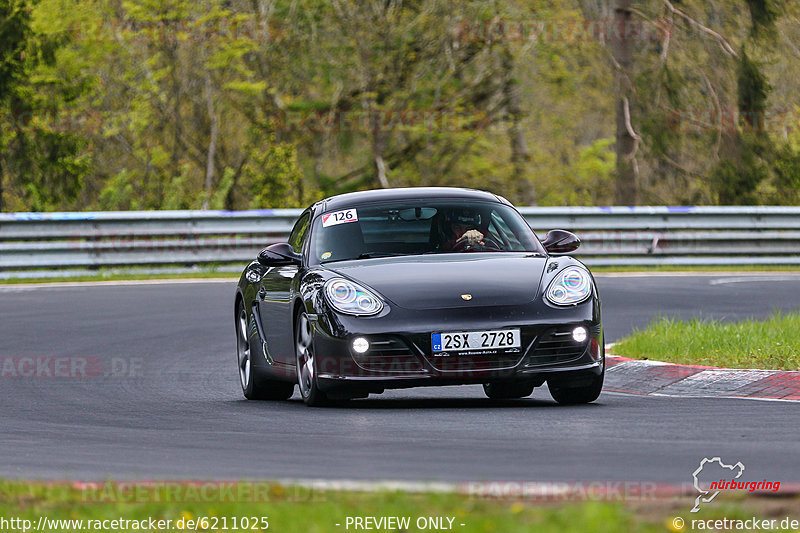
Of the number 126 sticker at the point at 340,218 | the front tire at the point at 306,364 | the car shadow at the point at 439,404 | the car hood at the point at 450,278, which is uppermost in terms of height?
the number 126 sticker at the point at 340,218

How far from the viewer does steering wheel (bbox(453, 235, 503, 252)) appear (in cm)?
1009

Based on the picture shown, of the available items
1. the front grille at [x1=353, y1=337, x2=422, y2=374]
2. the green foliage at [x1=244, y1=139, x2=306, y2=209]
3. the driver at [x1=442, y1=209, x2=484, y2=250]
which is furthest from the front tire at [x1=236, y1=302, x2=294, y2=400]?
the green foliage at [x1=244, y1=139, x2=306, y2=209]

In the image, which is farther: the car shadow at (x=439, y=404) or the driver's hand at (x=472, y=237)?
the driver's hand at (x=472, y=237)

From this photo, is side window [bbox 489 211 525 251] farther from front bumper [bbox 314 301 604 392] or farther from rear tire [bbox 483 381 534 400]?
front bumper [bbox 314 301 604 392]

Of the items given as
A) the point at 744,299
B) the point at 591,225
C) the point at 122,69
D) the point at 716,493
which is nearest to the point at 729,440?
the point at 716,493

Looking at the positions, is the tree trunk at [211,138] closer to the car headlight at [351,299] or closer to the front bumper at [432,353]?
the car headlight at [351,299]

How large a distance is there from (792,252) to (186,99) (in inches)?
673

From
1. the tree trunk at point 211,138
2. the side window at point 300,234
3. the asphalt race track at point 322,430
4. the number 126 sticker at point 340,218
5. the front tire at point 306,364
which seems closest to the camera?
the asphalt race track at point 322,430

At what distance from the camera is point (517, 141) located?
39.7 m

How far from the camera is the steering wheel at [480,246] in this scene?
1009 cm

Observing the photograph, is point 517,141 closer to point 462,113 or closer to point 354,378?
point 462,113

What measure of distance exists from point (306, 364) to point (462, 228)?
5.11ft

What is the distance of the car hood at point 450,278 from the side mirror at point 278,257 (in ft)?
1.54

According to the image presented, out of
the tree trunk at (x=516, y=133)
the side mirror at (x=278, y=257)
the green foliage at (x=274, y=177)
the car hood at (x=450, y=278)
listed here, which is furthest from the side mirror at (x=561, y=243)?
the tree trunk at (x=516, y=133)
